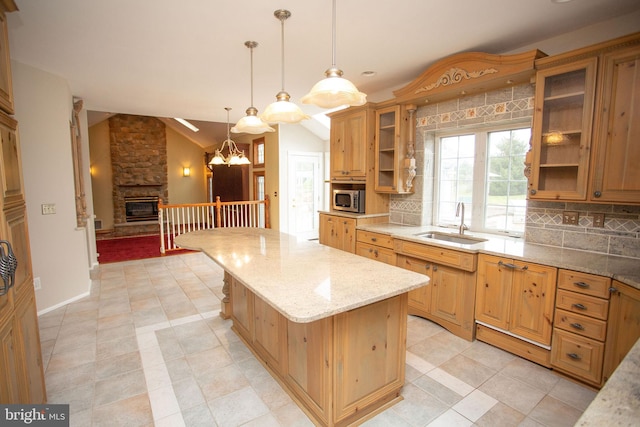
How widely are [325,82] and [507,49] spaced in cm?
223

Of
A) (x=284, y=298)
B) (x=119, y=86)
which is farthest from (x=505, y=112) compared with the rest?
(x=119, y=86)

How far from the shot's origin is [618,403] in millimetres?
861

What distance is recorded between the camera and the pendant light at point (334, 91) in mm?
1752

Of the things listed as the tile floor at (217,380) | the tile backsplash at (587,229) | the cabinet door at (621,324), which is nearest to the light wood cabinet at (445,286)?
the tile floor at (217,380)

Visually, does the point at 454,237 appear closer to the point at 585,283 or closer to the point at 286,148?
the point at 585,283

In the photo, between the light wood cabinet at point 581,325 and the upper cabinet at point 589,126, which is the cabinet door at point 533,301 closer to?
the light wood cabinet at point 581,325

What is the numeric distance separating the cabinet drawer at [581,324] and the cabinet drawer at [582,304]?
0.11ft

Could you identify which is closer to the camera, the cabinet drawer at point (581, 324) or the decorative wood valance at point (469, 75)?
the cabinet drawer at point (581, 324)

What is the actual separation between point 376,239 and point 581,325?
193 cm

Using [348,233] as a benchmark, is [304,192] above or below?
above

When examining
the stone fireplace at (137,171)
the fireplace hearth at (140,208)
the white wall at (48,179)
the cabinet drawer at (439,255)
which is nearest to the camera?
the cabinet drawer at (439,255)

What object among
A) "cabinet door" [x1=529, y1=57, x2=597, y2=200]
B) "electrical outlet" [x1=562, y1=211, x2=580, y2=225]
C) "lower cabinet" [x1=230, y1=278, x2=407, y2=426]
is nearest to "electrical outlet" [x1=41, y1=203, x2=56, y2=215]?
"lower cabinet" [x1=230, y1=278, x2=407, y2=426]

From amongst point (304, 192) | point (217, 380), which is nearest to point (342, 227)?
point (217, 380)

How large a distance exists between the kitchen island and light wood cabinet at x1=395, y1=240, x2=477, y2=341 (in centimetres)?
103
